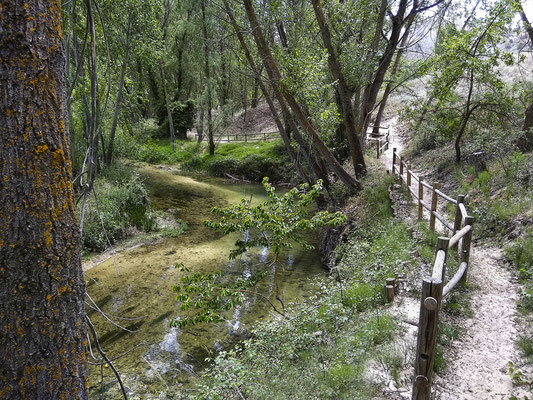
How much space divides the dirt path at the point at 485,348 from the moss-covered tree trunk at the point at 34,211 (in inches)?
135

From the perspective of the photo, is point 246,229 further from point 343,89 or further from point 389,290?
point 343,89

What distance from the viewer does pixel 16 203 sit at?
1585 mm

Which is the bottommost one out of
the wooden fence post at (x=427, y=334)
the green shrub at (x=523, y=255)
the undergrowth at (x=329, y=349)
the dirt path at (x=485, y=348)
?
the undergrowth at (x=329, y=349)

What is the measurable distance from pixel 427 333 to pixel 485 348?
67.2 inches

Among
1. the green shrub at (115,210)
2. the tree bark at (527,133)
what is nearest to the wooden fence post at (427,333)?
the green shrub at (115,210)

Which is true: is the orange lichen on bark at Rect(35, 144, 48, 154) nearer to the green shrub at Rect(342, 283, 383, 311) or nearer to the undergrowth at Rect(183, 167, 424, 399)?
the undergrowth at Rect(183, 167, 424, 399)

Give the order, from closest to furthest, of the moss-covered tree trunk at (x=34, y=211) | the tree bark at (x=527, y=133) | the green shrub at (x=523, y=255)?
the moss-covered tree trunk at (x=34, y=211) → the green shrub at (x=523, y=255) → the tree bark at (x=527, y=133)

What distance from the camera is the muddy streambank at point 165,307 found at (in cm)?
552

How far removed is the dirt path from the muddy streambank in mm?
3277

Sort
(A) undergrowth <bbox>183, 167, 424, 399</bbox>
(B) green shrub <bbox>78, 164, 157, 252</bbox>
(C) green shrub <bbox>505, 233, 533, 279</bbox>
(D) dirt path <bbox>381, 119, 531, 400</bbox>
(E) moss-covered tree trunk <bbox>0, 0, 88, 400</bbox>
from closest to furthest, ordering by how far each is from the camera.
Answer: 1. (E) moss-covered tree trunk <bbox>0, 0, 88, 400</bbox>
2. (D) dirt path <bbox>381, 119, 531, 400</bbox>
3. (A) undergrowth <bbox>183, 167, 424, 399</bbox>
4. (C) green shrub <bbox>505, 233, 533, 279</bbox>
5. (B) green shrub <bbox>78, 164, 157, 252</bbox>

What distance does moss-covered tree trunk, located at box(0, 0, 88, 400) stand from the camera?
1.57 meters

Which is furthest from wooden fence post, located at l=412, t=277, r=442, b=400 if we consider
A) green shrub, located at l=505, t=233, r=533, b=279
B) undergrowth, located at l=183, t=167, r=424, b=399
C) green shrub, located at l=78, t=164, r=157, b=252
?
green shrub, located at l=78, t=164, r=157, b=252

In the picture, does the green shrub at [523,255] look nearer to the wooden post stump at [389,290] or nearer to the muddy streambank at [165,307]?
the wooden post stump at [389,290]

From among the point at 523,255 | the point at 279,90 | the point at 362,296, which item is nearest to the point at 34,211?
the point at 362,296
